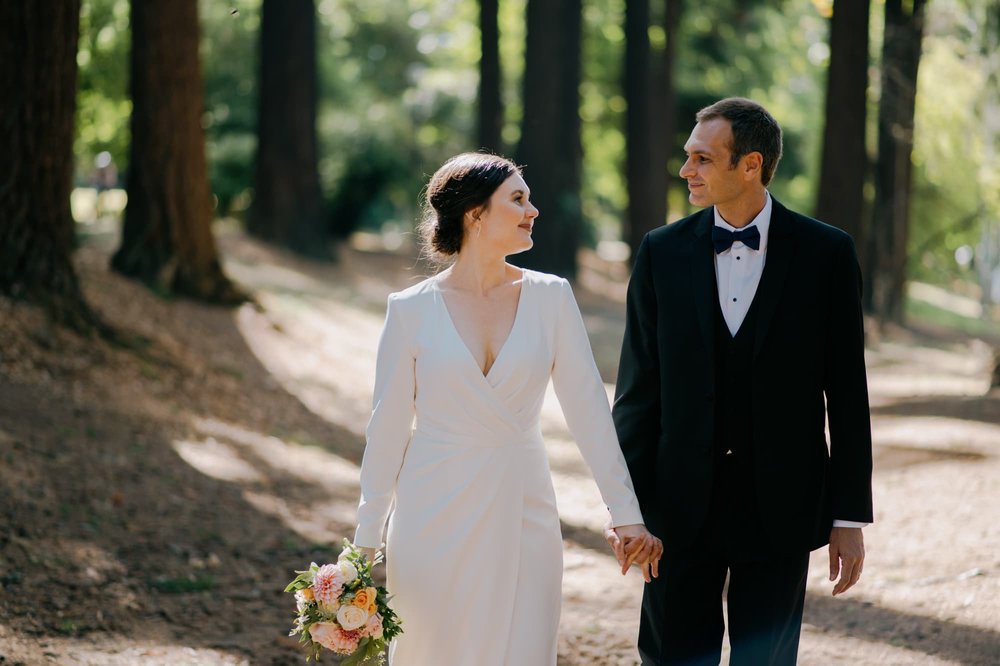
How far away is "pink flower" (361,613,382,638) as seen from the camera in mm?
3729

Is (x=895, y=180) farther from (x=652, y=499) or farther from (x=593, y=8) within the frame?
(x=652, y=499)

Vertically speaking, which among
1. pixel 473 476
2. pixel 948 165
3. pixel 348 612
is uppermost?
pixel 948 165

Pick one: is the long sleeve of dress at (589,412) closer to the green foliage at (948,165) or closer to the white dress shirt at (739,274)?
A: the white dress shirt at (739,274)

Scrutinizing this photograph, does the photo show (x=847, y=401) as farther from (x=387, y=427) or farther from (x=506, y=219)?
(x=387, y=427)

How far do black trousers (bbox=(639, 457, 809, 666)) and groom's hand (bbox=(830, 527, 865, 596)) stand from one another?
11cm

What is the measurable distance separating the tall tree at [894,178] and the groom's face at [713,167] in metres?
19.4

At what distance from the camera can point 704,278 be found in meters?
3.94

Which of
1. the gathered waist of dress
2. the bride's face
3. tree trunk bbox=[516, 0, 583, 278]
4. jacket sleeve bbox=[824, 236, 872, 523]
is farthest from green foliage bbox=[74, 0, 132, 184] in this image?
jacket sleeve bbox=[824, 236, 872, 523]

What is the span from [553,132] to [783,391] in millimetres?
21921

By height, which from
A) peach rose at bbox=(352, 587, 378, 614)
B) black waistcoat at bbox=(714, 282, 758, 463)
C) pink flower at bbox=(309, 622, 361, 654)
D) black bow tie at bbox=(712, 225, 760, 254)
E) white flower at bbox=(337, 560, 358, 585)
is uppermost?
black bow tie at bbox=(712, 225, 760, 254)

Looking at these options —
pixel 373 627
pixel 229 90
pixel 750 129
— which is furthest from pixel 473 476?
pixel 229 90

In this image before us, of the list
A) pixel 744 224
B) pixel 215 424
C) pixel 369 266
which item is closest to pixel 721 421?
pixel 744 224

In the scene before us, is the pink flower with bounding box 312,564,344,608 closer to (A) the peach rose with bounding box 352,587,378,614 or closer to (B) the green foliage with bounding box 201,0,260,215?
(A) the peach rose with bounding box 352,587,378,614

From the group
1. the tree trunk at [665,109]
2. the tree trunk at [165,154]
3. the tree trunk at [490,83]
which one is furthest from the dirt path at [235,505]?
the tree trunk at [665,109]
